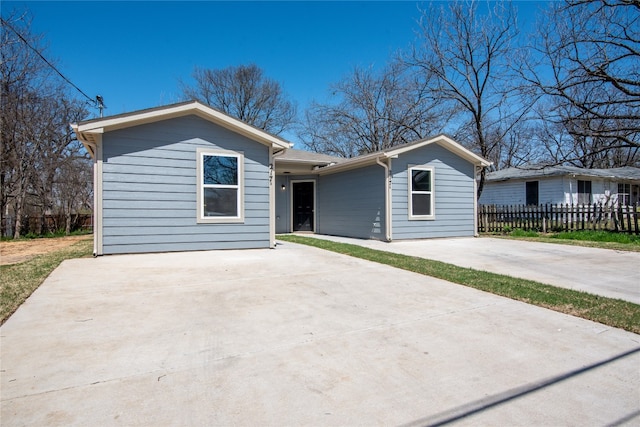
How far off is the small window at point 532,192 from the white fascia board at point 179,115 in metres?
18.8

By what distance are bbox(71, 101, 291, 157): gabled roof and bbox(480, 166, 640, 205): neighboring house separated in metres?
16.0

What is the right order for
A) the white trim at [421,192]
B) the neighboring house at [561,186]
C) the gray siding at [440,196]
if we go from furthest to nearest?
the neighboring house at [561,186] < the white trim at [421,192] < the gray siding at [440,196]

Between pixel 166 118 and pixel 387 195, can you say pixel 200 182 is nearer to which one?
pixel 166 118

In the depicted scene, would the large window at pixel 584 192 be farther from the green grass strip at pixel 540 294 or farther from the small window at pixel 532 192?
the green grass strip at pixel 540 294

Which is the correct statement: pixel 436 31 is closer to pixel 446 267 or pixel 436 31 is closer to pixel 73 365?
pixel 446 267

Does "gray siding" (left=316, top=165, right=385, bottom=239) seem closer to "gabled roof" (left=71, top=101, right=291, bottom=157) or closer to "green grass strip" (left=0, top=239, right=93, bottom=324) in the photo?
"gabled roof" (left=71, top=101, right=291, bottom=157)

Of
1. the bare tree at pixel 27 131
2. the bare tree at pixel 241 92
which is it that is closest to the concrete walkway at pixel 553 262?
the bare tree at pixel 27 131

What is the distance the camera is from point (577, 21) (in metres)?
10.7

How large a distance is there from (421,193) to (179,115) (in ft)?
23.7

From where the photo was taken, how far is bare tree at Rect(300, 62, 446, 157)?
22641 millimetres

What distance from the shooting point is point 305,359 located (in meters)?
2.70

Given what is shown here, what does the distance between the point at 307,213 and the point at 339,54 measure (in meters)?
13.0

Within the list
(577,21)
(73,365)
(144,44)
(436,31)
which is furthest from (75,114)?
(577,21)

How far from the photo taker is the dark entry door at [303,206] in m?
14.5
